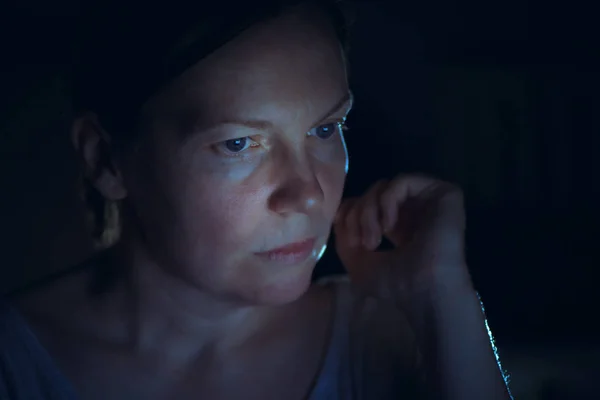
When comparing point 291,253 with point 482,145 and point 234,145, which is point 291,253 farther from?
point 482,145

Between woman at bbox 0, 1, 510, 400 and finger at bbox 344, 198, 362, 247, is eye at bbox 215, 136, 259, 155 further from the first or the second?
finger at bbox 344, 198, 362, 247

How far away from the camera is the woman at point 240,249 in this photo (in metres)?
0.70

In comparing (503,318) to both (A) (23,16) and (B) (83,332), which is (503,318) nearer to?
(B) (83,332)

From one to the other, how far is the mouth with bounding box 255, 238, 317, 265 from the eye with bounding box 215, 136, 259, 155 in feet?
0.44

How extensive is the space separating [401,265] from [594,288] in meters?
0.50

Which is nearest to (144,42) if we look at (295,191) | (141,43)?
(141,43)

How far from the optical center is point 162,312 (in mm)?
884

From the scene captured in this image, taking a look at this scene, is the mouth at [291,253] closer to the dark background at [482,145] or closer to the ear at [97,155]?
the ear at [97,155]

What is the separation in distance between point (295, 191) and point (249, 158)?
0.07m

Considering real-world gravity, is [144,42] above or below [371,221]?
above

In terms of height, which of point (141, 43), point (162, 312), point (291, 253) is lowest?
point (162, 312)

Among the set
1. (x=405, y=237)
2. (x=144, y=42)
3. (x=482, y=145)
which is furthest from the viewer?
(x=482, y=145)

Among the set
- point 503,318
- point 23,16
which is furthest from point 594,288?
point 23,16

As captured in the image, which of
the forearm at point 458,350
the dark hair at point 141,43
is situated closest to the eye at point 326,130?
the dark hair at point 141,43
